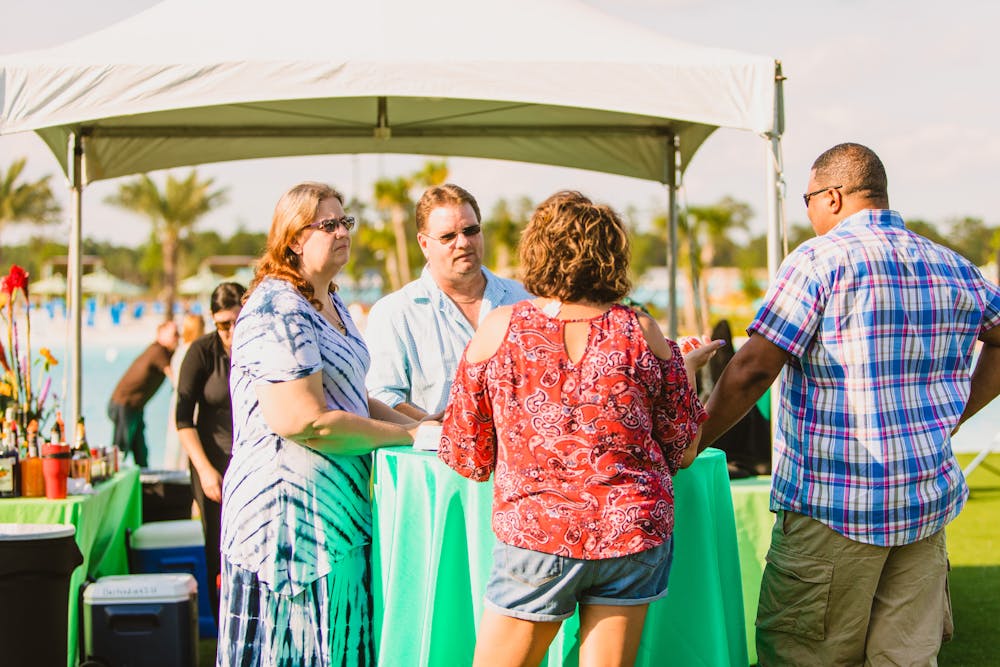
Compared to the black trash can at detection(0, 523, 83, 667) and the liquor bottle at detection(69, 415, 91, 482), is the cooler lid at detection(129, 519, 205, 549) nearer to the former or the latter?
the liquor bottle at detection(69, 415, 91, 482)

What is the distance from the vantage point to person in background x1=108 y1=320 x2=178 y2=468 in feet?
22.9

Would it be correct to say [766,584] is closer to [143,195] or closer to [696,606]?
[696,606]

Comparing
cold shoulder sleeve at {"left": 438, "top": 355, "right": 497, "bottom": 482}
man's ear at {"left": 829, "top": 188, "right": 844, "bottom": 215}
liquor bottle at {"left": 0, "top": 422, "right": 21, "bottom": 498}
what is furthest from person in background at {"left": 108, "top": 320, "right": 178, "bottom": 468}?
man's ear at {"left": 829, "top": 188, "right": 844, "bottom": 215}

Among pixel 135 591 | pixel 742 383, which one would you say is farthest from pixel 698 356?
pixel 135 591

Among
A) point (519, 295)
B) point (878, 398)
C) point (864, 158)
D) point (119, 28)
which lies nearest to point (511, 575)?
point (878, 398)

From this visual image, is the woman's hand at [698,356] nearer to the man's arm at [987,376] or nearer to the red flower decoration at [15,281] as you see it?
the man's arm at [987,376]

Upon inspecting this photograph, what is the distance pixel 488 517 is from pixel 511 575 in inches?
14.1

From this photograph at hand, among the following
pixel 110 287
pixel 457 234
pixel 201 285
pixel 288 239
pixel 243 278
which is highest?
pixel 201 285

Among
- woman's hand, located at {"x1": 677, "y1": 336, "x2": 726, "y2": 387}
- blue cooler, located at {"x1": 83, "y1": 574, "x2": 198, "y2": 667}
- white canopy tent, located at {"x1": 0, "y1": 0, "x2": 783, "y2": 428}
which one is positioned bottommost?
blue cooler, located at {"x1": 83, "y1": 574, "x2": 198, "y2": 667}

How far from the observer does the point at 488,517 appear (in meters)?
2.42

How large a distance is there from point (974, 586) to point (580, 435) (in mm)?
4212

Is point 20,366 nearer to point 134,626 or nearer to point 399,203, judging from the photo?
point 134,626

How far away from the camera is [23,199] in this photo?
4909cm

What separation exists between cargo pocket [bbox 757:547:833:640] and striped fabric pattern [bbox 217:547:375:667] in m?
0.99
